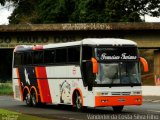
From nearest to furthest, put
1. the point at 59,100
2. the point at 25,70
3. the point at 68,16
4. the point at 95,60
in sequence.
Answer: the point at 95,60, the point at 59,100, the point at 25,70, the point at 68,16

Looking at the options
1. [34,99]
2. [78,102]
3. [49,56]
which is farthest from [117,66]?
[34,99]

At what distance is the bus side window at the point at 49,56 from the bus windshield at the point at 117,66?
4.26 metres

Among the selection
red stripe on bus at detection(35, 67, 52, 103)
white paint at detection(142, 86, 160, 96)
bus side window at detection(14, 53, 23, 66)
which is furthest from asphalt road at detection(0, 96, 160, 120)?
white paint at detection(142, 86, 160, 96)

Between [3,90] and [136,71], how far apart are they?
95.0ft

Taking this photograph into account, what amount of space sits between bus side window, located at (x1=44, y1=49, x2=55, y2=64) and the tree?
3430cm

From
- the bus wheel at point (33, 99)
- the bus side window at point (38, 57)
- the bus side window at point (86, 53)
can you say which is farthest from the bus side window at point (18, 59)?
the bus side window at point (86, 53)

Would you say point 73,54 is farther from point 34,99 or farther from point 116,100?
point 34,99

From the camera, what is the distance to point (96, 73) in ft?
79.6

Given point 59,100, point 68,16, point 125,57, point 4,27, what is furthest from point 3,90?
point 125,57

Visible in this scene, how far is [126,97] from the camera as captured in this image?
24.7 metres

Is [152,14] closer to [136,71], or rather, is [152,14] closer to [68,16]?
[68,16]

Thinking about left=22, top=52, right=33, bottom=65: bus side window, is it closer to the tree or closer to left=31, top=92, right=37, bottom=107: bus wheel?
left=31, top=92, right=37, bottom=107: bus wheel

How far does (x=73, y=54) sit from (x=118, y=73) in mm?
2570

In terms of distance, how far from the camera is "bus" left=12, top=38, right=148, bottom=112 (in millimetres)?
24391
